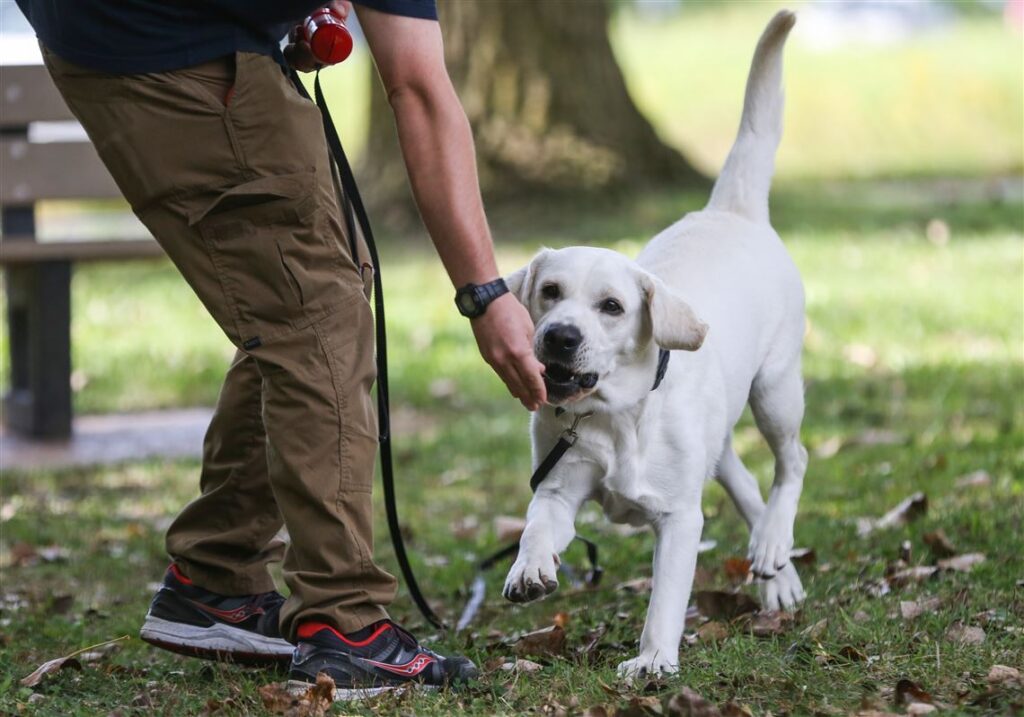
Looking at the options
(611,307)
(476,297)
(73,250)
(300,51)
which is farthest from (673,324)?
(73,250)

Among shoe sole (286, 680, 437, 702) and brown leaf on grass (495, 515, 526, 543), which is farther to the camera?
brown leaf on grass (495, 515, 526, 543)

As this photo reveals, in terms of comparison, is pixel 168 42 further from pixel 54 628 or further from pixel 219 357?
pixel 219 357

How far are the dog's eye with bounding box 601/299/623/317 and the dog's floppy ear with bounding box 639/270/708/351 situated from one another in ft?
0.27

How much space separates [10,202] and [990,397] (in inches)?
182

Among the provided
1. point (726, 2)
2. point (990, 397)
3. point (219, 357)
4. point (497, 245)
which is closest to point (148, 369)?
point (219, 357)

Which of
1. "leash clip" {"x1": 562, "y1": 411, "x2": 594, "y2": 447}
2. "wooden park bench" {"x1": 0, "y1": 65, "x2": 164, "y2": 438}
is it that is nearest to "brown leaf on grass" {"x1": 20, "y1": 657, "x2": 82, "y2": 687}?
"leash clip" {"x1": 562, "y1": 411, "x2": 594, "y2": 447}

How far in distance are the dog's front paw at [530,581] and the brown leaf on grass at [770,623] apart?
630 mm

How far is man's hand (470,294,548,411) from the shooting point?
9.96ft

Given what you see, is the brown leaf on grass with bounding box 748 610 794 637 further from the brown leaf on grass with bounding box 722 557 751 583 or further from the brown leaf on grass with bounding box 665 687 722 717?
the brown leaf on grass with bounding box 665 687 722 717

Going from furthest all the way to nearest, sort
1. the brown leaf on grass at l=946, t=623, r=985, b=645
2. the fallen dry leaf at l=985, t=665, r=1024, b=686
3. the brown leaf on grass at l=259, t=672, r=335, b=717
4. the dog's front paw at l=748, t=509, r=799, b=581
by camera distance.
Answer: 1. the dog's front paw at l=748, t=509, r=799, b=581
2. the brown leaf on grass at l=946, t=623, r=985, b=645
3. the brown leaf on grass at l=259, t=672, r=335, b=717
4. the fallen dry leaf at l=985, t=665, r=1024, b=686

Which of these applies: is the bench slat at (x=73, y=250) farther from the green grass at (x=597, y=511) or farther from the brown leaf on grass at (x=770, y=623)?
the brown leaf on grass at (x=770, y=623)

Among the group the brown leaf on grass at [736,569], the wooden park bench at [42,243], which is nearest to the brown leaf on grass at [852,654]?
the brown leaf on grass at [736,569]

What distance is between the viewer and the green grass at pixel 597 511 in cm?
326

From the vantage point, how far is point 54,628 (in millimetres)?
4082
